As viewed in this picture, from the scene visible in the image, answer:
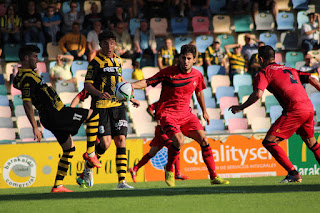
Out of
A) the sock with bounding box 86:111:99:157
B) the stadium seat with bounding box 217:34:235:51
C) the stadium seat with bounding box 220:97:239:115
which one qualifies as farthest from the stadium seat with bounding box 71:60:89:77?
the sock with bounding box 86:111:99:157

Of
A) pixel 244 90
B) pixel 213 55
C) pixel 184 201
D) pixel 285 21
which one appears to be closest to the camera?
pixel 184 201

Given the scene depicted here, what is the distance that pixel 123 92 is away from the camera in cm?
782

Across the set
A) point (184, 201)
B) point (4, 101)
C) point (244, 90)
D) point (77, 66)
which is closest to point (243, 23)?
point (244, 90)

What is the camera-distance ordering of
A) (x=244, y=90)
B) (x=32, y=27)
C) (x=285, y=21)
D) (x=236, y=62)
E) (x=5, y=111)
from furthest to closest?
(x=285, y=21)
(x=32, y=27)
(x=236, y=62)
(x=244, y=90)
(x=5, y=111)

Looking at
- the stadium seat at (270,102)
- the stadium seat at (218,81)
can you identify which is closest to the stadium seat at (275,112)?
the stadium seat at (270,102)

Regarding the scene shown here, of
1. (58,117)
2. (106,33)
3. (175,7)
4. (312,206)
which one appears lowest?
(312,206)

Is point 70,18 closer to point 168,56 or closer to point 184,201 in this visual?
point 168,56

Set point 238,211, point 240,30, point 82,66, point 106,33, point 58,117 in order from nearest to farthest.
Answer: point 238,211 < point 58,117 < point 106,33 < point 82,66 < point 240,30

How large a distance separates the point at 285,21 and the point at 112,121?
11.7 meters

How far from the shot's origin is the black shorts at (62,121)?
7.73 m

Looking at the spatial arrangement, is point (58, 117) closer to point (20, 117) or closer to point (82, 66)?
point (20, 117)

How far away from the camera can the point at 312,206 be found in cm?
557

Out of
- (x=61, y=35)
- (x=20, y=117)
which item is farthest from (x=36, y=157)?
(x=61, y=35)

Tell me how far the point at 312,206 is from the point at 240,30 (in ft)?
44.4
